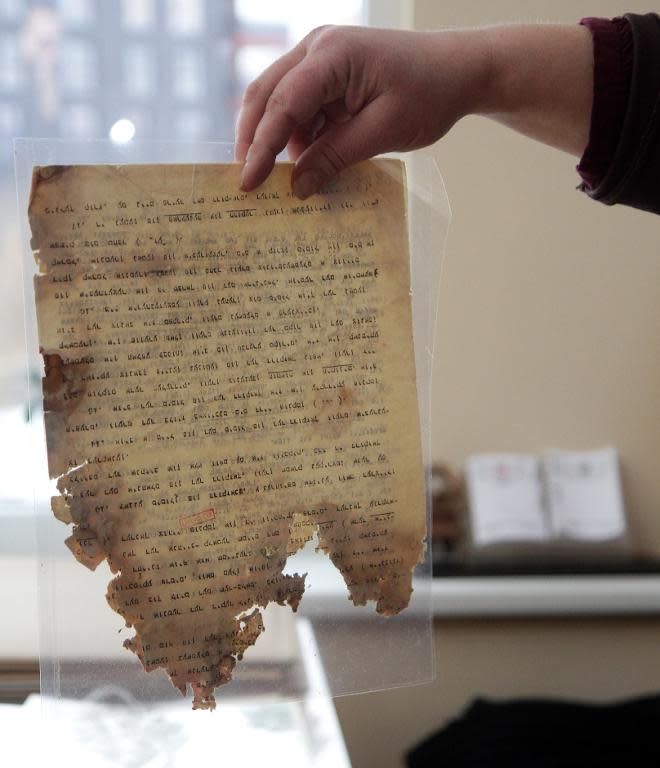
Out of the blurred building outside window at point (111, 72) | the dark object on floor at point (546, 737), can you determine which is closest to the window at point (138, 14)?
the blurred building outside window at point (111, 72)

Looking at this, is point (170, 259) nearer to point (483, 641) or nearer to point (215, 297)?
point (215, 297)

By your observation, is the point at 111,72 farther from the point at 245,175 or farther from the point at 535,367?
the point at 245,175

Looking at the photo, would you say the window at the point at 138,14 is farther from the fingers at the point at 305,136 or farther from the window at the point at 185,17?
the fingers at the point at 305,136

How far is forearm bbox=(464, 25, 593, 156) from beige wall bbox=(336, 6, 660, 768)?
2.84 feet

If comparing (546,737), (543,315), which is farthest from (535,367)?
(546,737)

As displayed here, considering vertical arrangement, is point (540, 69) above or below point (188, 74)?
below

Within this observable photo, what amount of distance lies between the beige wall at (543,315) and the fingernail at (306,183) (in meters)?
1.01

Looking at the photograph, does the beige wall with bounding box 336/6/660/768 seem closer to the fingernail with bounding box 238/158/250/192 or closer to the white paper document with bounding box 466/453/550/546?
the white paper document with bounding box 466/453/550/546

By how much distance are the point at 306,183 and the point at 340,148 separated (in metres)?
0.04

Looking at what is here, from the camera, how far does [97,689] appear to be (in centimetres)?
56

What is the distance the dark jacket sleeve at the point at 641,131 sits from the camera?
0.65 m

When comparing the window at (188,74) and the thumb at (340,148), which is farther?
the window at (188,74)

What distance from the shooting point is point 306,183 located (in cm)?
56

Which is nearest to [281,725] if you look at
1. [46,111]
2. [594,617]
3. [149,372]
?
[149,372]
